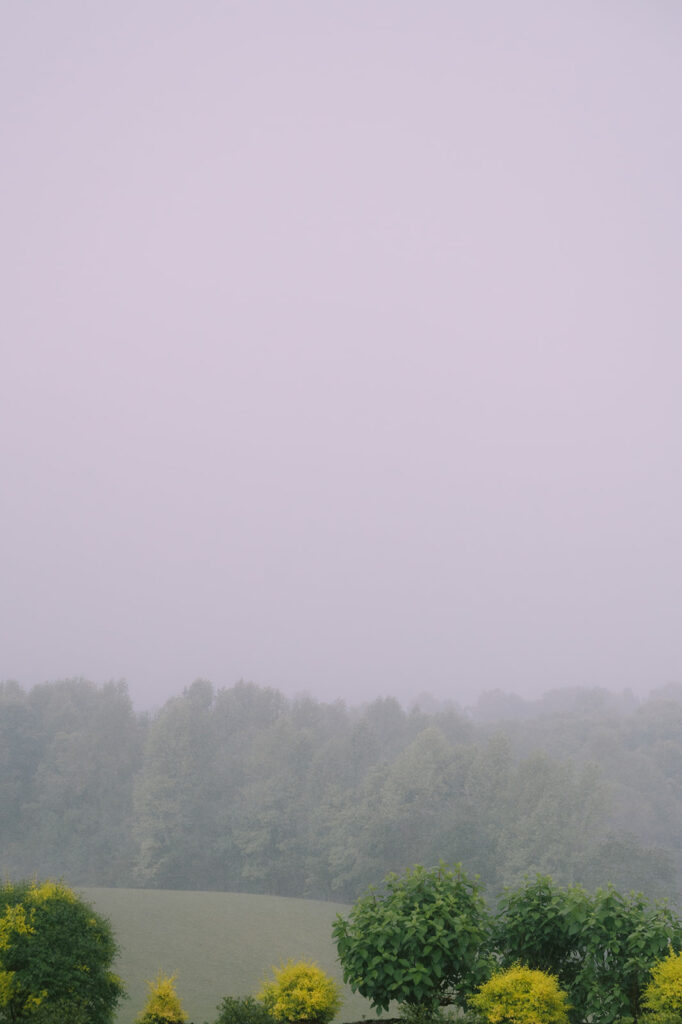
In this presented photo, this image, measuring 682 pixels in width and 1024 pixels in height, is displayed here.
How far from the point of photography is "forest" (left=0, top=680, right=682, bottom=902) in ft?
186

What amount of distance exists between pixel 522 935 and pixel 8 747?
6850 centimetres

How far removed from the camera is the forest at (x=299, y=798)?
2232 inches

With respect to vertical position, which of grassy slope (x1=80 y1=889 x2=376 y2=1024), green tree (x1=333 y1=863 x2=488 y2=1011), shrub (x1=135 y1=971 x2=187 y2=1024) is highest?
green tree (x1=333 y1=863 x2=488 y2=1011)

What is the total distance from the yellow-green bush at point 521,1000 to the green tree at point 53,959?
332 inches

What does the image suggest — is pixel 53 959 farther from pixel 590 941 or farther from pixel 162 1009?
pixel 590 941

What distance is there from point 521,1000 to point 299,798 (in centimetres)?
5739

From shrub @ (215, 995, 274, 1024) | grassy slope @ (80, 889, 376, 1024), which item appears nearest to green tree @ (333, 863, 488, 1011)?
shrub @ (215, 995, 274, 1024)

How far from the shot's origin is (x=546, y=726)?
10031 centimetres

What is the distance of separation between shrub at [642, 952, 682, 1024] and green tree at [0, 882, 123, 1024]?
11549 millimetres

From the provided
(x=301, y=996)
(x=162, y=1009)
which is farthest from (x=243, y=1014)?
(x=162, y=1009)

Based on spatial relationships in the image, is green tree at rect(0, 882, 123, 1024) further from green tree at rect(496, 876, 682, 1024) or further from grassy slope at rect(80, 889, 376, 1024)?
grassy slope at rect(80, 889, 376, 1024)

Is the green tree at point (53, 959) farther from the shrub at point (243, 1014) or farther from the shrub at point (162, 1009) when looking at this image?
the shrub at point (243, 1014)

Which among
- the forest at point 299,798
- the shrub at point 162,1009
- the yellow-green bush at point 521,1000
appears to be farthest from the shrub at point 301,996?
the forest at point 299,798

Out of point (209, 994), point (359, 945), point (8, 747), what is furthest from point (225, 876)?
point (359, 945)
